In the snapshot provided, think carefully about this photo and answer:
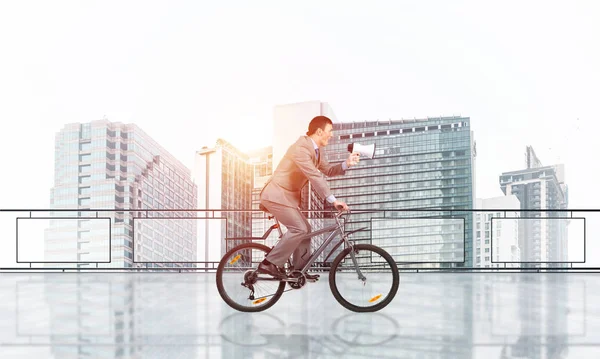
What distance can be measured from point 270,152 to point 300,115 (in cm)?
1744

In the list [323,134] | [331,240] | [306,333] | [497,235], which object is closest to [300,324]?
[306,333]

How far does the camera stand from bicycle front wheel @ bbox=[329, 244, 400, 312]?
487 centimetres

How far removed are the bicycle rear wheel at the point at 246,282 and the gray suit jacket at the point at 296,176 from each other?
1.69ft

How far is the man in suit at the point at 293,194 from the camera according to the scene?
4641mm

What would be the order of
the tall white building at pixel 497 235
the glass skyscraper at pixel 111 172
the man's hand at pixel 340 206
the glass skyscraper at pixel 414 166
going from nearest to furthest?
the man's hand at pixel 340 206
the tall white building at pixel 497 235
the glass skyscraper at pixel 414 166
the glass skyscraper at pixel 111 172

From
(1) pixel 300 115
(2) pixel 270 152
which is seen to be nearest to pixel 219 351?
(1) pixel 300 115

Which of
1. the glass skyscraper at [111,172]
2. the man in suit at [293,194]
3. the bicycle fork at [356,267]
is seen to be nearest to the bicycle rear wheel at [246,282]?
the man in suit at [293,194]

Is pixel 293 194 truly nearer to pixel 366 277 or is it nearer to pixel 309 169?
pixel 309 169

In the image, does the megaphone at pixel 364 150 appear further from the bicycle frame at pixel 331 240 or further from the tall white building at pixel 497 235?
the tall white building at pixel 497 235

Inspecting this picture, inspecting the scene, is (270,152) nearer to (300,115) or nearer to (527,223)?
(300,115)

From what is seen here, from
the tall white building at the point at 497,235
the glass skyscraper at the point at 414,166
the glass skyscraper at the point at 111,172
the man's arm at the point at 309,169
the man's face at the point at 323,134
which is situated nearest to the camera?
the man's arm at the point at 309,169

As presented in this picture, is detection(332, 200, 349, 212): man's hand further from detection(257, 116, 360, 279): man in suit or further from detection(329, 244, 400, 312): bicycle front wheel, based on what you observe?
detection(329, 244, 400, 312): bicycle front wheel

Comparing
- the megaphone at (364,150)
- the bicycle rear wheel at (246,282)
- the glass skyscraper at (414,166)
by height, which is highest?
the glass skyscraper at (414,166)

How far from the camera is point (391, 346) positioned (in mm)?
3668
